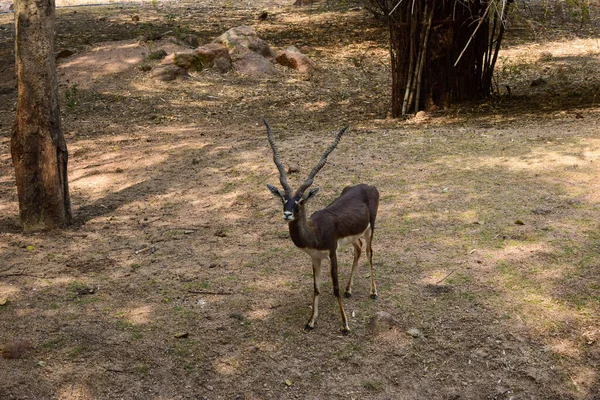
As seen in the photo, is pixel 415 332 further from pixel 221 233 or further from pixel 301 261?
pixel 221 233

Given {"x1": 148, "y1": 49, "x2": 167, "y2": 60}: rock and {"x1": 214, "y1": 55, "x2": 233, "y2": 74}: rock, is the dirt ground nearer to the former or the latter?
{"x1": 214, "y1": 55, "x2": 233, "y2": 74}: rock

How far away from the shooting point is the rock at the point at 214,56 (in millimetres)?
13641

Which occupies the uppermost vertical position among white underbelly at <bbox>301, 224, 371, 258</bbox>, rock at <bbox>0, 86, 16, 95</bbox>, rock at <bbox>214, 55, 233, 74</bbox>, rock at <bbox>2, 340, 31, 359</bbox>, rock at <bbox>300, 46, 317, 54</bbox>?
white underbelly at <bbox>301, 224, 371, 258</bbox>

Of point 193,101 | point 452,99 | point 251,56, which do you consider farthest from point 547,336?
point 251,56

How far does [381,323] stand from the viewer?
509 cm

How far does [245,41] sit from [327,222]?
10.0m

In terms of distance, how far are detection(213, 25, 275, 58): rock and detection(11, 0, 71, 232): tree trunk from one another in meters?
7.62

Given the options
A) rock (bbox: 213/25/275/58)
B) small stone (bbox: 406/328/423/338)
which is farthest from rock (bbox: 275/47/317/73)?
small stone (bbox: 406/328/423/338)

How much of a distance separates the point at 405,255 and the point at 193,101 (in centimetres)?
704

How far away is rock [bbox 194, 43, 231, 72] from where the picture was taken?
44.8 feet

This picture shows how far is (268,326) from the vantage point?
515cm

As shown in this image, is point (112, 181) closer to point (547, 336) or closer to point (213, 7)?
point (547, 336)

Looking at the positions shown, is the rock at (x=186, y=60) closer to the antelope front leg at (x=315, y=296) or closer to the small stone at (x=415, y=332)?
the antelope front leg at (x=315, y=296)

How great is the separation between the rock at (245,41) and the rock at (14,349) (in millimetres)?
10198
